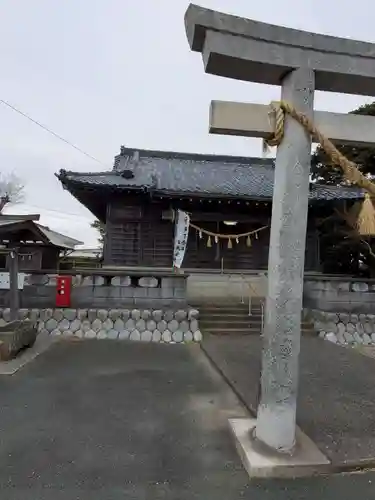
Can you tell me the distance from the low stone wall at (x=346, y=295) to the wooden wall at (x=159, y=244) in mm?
3953

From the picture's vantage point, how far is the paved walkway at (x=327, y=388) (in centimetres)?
353

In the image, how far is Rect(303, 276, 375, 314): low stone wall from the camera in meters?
10.1

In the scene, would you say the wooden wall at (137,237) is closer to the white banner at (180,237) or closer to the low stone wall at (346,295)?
the white banner at (180,237)

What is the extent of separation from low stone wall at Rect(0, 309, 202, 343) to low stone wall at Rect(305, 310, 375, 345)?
3293 millimetres

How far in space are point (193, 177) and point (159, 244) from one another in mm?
4039

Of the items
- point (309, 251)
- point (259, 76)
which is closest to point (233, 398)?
point (259, 76)

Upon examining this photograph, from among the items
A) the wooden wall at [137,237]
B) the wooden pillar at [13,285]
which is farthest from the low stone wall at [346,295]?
the wooden pillar at [13,285]

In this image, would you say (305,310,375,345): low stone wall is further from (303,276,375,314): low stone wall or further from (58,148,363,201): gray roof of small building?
(58,148,363,201): gray roof of small building

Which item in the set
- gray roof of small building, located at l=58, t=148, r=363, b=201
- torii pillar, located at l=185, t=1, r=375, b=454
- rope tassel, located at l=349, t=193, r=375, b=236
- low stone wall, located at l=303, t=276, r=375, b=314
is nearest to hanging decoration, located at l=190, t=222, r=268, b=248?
gray roof of small building, located at l=58, t=148, r=363, b=201

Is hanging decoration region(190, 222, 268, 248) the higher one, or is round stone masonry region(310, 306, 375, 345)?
hanging decoration region(190, 222, 268, 248)

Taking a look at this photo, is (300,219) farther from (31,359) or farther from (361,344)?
(361,344)

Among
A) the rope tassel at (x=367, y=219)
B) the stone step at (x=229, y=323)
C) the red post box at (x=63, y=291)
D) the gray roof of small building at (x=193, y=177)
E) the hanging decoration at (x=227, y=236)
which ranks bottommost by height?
the stone step at (x=229, y=323)

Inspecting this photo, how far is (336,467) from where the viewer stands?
9.92 ft

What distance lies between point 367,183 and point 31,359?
20.2ft
